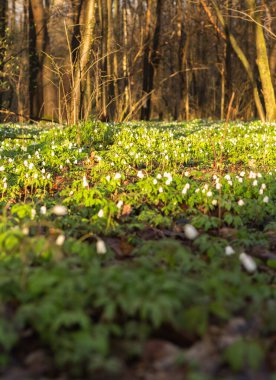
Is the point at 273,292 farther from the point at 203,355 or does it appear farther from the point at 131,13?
the point at 131,13

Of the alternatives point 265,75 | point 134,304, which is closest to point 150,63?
point 265,75

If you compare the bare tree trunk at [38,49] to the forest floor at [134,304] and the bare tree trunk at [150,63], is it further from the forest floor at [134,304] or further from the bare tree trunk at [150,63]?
the forest floor at [134,304]

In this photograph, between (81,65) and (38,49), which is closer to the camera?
(81,65)

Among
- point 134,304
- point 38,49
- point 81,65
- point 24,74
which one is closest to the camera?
point 134,304

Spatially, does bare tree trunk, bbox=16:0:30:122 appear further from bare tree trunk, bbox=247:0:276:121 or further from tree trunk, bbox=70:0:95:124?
bare tree trunk, bbox=247:0:276:121

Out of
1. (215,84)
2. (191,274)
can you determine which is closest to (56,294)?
(191,274)

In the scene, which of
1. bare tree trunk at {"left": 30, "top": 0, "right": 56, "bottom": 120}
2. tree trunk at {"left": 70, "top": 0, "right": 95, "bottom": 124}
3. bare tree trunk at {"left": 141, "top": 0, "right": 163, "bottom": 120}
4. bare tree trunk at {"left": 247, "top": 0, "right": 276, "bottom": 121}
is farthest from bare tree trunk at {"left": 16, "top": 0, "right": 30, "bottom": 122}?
bare tree trunk at {"left": 247, "top": 0, "right": 276, "bottom": 121}

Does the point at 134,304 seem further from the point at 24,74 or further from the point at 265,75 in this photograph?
the point at 24,74

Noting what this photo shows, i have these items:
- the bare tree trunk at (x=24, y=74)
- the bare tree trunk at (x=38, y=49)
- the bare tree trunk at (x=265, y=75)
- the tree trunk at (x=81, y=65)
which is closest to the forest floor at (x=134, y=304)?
the tree trunk at (x=81, y=65)

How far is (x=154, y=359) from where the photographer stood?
2.20 metres

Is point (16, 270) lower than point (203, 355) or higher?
higher

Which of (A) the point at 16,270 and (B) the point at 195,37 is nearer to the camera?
(A) the point at 16,270

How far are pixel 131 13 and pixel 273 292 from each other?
30.6m

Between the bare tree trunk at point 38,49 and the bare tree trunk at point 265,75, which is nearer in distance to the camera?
the bare tree trunk at point 265,75
